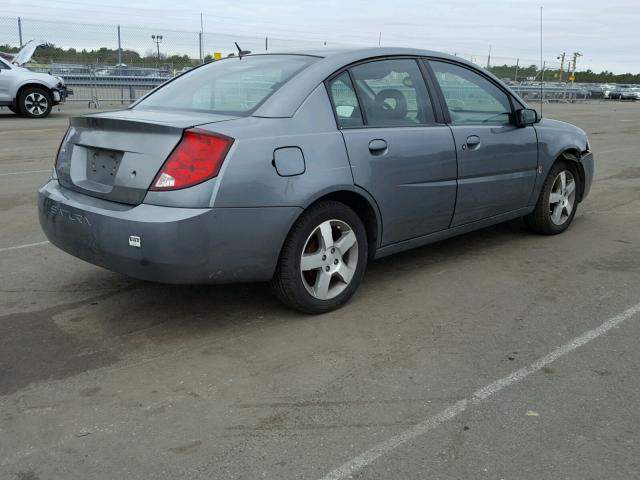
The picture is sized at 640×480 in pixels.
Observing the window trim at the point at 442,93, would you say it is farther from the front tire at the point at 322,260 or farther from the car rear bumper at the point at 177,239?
the car rear bumper at the point at 177,239

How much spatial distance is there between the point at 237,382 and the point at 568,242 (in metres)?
3.82

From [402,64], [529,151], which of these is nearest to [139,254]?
[402,64]

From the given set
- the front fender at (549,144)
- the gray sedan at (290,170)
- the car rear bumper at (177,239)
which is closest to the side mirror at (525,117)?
the gray sedan at (290,170)

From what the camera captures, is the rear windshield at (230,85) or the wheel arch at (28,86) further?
the wheel arch at (28,86)

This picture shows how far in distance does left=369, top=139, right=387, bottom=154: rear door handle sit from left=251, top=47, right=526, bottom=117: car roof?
1.62 feet

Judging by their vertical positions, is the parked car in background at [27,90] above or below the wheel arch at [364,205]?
above

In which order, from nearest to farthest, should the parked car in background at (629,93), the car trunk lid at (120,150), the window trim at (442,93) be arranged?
the car trunk lid at (120,150) < the window trim at (442,93) < the parked car in background at (629,93)

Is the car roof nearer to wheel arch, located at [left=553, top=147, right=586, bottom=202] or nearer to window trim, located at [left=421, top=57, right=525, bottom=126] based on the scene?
window trim, located at [left=421, top=57, right=525, bottom=126]

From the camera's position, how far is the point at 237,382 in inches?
129

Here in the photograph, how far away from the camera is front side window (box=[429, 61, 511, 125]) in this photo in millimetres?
4887

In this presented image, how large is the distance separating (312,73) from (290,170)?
73 centimetres

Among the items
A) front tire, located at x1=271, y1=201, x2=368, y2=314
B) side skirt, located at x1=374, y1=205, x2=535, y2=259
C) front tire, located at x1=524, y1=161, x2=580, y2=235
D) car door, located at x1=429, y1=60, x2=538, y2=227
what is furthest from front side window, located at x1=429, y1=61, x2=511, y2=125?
front tire, located at x1=271, y1=201, x2=368, y2=314

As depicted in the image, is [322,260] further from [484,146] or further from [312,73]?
[484,146]

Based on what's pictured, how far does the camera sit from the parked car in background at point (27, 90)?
56.1ft
